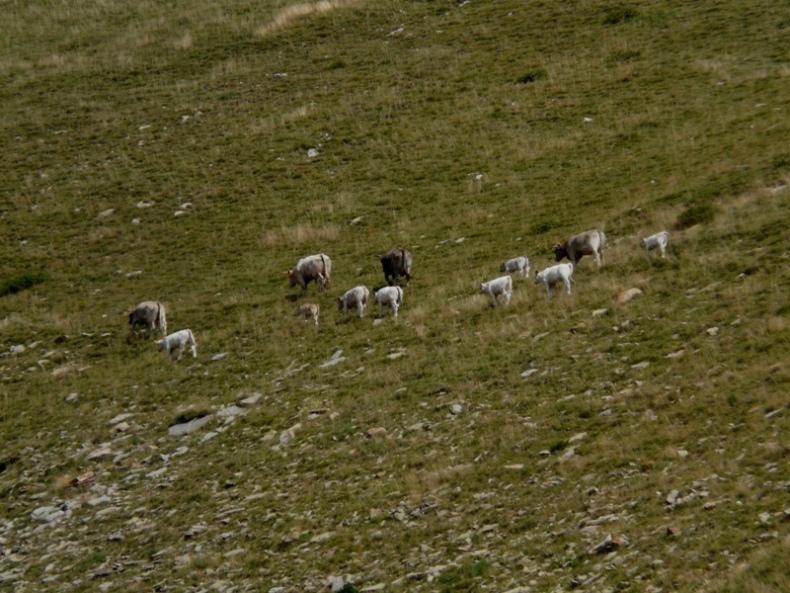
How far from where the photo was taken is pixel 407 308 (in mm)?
29594

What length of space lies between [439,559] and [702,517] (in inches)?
145

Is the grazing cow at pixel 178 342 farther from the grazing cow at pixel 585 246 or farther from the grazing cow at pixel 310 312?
the grazing cow at pixel 585 246

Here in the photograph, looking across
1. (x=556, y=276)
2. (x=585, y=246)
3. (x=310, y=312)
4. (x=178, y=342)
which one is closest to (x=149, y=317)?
(x=178, y=342)

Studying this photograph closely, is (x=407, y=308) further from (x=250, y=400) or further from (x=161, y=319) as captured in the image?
(x=161, y=319)

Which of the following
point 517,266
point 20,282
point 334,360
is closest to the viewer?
point 334,360

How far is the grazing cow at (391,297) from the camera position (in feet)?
96.0

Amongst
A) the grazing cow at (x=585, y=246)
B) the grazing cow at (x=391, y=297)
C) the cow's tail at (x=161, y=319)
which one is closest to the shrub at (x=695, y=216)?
the grazing cow at (x=585, y=246)

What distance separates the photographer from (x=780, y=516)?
1421 centimetres

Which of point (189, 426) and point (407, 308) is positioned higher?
point (189, 426)

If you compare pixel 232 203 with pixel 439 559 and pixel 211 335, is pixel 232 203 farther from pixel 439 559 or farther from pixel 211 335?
pixel 439 559

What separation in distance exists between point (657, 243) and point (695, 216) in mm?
2618

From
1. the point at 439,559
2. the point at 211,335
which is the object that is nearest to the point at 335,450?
the point at 439,559

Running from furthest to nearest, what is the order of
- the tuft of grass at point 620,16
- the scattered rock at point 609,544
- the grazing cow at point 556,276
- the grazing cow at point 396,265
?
the tuft of grass at point 620,16, the grazing cow at point 396,265, the grazing cow at point 556,276, the scattered rock at point 609,544

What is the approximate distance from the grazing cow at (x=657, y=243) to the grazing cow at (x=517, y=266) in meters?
3.34
